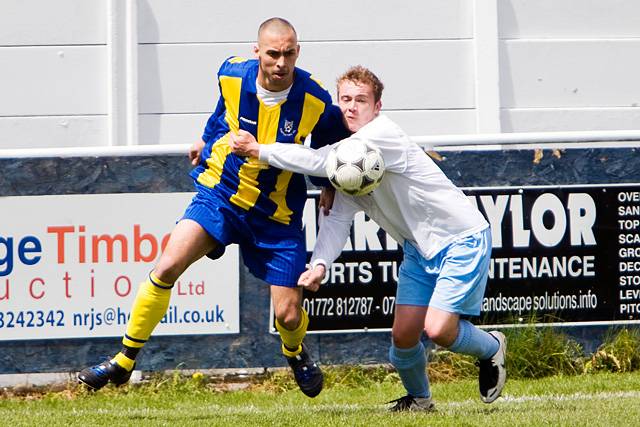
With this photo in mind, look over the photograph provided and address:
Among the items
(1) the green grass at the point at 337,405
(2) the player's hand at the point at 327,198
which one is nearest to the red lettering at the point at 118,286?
(1) the green grass at the point at 337,405

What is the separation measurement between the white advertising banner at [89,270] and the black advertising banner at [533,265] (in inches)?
32.3

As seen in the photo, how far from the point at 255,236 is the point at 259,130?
60 cm

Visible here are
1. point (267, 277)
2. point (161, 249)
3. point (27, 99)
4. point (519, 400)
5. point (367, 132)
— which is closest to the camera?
point (367, 132)

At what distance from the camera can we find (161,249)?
329 inches

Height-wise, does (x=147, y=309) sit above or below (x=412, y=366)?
above

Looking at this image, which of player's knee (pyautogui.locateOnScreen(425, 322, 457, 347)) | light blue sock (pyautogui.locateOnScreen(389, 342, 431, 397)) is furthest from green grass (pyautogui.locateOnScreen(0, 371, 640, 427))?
player's knee (pyautogui.locateOnScreen(425, 322, 457, 347))

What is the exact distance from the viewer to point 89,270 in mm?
8320

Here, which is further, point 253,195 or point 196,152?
point 196,152

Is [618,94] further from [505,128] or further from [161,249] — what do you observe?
[161,249]

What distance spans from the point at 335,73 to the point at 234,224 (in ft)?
12.7

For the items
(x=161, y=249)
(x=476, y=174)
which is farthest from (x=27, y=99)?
(x=476, y=174)

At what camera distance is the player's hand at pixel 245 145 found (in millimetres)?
6164

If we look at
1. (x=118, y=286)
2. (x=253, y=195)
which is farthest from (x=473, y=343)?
(x=118, y=286)

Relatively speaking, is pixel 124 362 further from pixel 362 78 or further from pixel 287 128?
pixel 362 78
